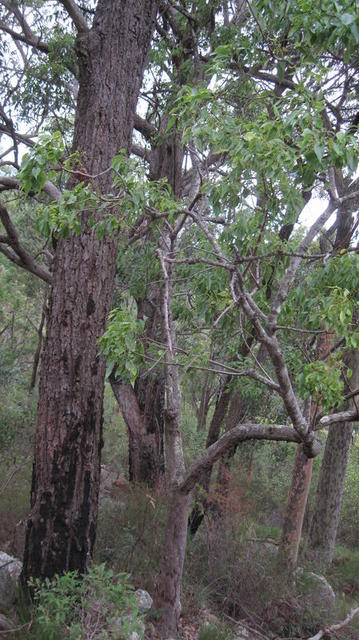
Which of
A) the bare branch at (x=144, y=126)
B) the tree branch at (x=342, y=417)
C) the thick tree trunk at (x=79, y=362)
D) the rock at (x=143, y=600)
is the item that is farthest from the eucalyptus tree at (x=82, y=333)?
the bare branch at (x=144, y=126)

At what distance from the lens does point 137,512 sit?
6582 mm

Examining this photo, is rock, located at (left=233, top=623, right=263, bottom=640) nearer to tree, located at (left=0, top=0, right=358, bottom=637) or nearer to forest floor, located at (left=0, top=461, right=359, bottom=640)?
forest floor, located at (left=0, top=461, right=359, bottom=640)

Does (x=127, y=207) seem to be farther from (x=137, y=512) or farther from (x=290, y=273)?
(x=137, y=512)

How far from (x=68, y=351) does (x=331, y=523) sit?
237 inches

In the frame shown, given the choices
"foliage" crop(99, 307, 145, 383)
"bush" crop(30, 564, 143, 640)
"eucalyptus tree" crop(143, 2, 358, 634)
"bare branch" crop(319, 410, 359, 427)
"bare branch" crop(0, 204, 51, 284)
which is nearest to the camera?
"eucalyptus tree" crop(143, 2, 358, 634)

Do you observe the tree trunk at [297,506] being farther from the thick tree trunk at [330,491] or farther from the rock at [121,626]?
the rock at [121,626]

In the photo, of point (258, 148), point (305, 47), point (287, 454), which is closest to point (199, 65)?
point (305, 47)

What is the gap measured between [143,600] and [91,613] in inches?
49.2

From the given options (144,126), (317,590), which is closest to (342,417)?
(317,590)

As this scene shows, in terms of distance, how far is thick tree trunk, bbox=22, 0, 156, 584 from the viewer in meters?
4.66

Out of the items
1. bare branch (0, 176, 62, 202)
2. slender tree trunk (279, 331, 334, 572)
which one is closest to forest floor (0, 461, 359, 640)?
slender tree trunk (279, 331, 334, 572)

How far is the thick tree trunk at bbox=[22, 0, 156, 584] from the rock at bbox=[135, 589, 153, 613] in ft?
1.73

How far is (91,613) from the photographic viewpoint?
12.4 ft

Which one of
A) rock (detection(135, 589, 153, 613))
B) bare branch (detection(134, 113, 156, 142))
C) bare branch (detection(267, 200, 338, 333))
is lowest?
rock (detection(135, 589, 153, 613))
